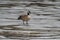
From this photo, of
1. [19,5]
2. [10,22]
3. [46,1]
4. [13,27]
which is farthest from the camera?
[46,1]

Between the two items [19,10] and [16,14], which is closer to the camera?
[16,14]

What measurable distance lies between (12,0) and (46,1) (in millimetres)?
1104

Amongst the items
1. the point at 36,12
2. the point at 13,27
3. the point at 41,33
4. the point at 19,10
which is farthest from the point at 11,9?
the point at 41,33

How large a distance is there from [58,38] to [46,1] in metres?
3.22

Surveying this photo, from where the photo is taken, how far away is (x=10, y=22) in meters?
4.43

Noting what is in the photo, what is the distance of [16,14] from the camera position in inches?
202

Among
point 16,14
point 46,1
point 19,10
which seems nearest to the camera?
point 16,14

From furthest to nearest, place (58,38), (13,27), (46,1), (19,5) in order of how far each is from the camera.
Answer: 1. (46,1)
2. (19,5)
3. (13,27)
4. (58,38)

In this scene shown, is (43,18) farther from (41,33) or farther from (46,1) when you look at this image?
(46,1)

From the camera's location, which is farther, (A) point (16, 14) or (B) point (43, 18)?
(A) point (16, 14)

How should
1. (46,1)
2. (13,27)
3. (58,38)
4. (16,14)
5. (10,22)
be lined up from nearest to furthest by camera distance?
(58,38)
(13,27)
(10,22)
(16,14)
(46,1)

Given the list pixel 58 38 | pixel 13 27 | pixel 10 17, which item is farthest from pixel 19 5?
pixel 58 38

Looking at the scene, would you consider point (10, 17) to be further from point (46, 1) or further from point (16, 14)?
point (46, 1)

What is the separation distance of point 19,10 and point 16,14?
0.43m
